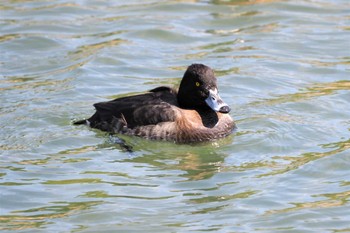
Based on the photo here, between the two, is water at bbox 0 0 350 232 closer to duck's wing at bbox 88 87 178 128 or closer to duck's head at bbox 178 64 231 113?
duck's wing at bbox 88 87 178 128

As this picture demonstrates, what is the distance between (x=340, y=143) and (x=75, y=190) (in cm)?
325

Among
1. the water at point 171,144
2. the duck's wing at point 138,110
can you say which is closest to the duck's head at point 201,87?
the duck's wing at point 138,110

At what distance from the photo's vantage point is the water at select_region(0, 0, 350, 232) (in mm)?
9594

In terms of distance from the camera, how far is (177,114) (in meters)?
12.0

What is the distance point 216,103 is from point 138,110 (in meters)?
0.95

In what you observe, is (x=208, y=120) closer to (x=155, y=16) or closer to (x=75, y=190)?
(x=75, y=190)

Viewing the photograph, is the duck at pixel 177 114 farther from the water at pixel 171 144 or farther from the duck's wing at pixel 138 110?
the water at pixel 171 144

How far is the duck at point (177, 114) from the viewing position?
11.9m

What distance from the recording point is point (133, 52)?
15.5 m

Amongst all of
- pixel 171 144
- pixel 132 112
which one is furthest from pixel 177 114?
pixel 132 112

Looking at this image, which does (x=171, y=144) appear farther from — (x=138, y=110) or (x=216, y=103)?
(x=216, y=103)

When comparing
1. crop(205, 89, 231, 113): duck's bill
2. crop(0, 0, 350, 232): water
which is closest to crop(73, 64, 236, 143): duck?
crop(205, 89, 231, 113): duck's bill

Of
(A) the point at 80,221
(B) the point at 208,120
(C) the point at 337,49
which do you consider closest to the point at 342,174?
(B) the point at 208,120

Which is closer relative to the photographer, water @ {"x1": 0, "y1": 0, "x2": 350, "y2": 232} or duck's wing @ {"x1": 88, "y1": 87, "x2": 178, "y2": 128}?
water @ {"x1": 0, "y1": 0, "x2": 350, "y2": 232}
